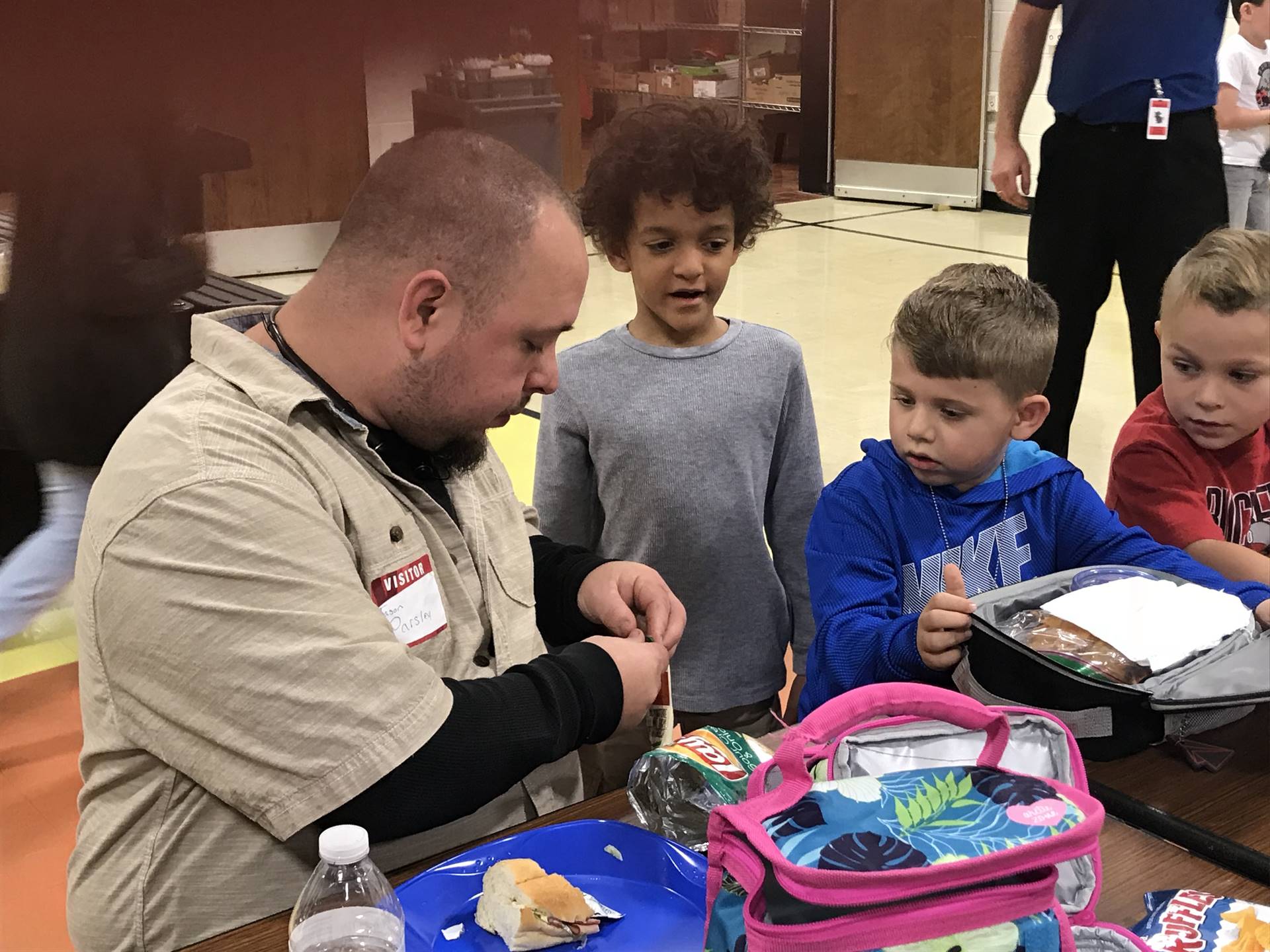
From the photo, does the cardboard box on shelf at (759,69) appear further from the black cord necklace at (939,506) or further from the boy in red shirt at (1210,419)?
the black cord necklace at (939,506)

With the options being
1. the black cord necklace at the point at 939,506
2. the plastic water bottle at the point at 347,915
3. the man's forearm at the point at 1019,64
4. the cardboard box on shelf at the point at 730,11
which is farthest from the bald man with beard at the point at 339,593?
the man's forearm at the point at 1019,64

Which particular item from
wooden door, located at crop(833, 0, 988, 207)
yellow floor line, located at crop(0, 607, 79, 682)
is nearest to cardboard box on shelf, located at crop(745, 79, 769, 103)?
wooden door, located at crop(833, 0, 988, 207)

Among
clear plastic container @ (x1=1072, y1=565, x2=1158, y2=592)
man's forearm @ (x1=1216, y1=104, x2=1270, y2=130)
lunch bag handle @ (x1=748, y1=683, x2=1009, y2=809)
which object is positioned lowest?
clear plastic container @ (x1=1072, y1=565, x2=1158, y2=592)

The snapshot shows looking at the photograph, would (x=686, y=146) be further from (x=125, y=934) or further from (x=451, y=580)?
(x=125, y=934)

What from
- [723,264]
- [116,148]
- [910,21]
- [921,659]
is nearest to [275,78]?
[116,148]

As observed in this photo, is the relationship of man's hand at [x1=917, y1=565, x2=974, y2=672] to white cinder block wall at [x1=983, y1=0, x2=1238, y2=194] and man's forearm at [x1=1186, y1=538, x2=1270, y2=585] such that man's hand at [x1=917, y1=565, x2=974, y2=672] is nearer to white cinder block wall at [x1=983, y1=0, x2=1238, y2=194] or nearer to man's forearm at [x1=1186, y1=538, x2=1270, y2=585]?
man's forearm at [x1=1186, y1=538, x2=1270, y2=585]

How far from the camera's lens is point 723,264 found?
1728 mm

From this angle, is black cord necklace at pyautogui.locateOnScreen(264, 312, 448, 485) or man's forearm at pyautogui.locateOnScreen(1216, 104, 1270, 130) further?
man's forearm at pyautogui.locateOnScreen(1216, 104, 1270, 130)

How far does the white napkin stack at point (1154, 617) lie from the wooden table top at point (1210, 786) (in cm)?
10

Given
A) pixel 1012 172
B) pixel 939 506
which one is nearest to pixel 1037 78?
pixel 1012 172

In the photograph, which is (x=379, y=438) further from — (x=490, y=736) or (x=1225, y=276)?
(x=1225, y=276)

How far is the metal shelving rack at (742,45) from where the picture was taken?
162cm

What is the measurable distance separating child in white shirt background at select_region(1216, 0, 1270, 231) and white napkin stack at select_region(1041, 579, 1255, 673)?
1.22 metres

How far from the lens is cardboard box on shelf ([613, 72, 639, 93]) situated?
1302 millimetres
